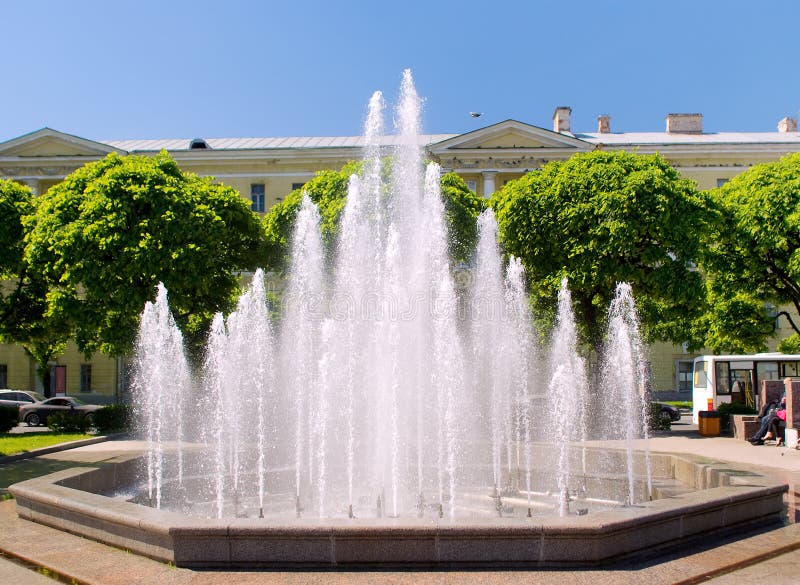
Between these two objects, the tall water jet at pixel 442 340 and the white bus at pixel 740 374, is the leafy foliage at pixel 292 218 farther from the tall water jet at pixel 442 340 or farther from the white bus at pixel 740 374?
the white bus at pixel 740 374

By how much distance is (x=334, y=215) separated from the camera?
87.7ft

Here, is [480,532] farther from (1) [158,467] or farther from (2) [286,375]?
(2) [286,375]

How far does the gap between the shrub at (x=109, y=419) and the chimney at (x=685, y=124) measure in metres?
37.9

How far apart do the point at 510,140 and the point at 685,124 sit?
546 inches

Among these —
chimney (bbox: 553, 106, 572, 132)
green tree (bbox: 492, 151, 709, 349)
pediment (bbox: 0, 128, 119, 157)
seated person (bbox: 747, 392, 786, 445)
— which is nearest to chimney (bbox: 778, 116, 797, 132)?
chimney (bbox: 553, 106, 572, 132)

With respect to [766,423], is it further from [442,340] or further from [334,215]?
[334,215]

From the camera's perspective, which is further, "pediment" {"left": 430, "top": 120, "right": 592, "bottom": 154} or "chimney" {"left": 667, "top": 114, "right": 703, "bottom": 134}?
"chimney" {"left": 667, "top": 114, "right": 703, "bottom": 134}

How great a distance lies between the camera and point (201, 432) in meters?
23.8

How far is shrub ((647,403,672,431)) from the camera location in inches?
955

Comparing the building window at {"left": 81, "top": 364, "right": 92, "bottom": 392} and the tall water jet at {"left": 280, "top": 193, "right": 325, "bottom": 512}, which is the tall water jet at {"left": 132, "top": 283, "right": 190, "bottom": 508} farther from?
the building window at {"left": 81, "top": 364, "right": 92, "bottom": 392}

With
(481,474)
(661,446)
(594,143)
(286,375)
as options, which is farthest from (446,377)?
(594,143)

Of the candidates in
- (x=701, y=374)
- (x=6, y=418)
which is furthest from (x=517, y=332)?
(x=6, y=418)

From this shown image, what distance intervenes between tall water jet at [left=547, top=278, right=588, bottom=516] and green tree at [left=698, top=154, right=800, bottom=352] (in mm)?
5929

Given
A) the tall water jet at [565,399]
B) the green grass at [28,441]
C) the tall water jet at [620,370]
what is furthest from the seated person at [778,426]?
the green grass at [28,441]
